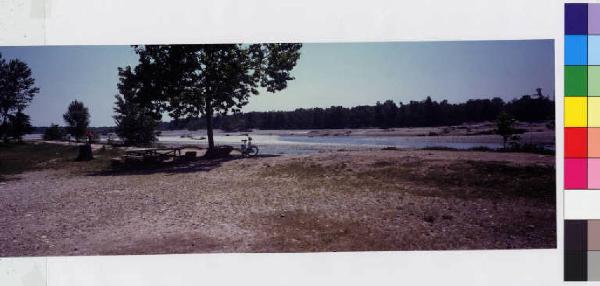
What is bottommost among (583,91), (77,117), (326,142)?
(326,142)

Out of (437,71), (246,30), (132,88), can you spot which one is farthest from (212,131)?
(437,71)

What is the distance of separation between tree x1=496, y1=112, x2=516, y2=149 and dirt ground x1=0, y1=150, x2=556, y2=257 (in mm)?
611

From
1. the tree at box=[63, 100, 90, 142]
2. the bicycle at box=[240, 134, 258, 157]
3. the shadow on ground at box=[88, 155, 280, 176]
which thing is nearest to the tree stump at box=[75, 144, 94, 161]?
the shadow on ground at box=[88, 155, 280, 176]

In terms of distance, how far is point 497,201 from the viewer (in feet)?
23.0

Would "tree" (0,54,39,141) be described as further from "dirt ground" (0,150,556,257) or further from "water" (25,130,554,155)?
"dirt ground" (0,150,556,257)

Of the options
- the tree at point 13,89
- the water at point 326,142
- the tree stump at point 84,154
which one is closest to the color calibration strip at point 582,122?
the water at point 326,142

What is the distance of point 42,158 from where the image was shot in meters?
10.6

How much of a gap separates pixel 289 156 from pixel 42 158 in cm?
798

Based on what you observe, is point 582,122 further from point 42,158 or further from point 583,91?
point 42,158

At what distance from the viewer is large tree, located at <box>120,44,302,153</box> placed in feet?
24.3

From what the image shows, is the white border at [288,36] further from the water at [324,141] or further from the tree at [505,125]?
the water at [324,141]

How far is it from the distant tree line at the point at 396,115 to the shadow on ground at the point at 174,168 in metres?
1.05

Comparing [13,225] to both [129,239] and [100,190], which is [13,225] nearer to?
[100,190]

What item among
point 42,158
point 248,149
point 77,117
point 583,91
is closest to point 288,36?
point 248,149
